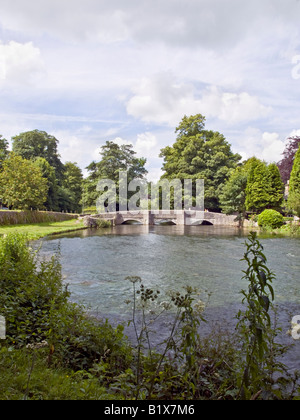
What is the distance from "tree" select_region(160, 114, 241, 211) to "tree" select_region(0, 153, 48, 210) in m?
22.7

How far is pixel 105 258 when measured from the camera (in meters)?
13.9

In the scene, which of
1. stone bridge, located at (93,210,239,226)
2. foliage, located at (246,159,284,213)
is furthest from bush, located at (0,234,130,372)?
stone bridge, located at (93,210,239,226)

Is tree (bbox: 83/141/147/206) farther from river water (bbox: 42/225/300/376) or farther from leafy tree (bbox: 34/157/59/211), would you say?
river water (bbox: 42/225/300/376)

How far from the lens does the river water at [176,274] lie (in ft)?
22.6

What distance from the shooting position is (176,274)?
35.0 feet

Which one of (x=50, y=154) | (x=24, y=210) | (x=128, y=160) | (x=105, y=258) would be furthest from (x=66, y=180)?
(x=105, y=258)

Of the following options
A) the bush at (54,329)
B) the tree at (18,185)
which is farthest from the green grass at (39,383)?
the tree at (18,185)

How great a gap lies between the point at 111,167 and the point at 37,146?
12991 millimetres

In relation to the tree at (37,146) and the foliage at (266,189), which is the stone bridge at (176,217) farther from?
the tree at (37,146)

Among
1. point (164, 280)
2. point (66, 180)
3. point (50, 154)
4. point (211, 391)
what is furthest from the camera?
point (66, 180)

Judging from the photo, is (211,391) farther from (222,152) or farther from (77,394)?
(222,152)

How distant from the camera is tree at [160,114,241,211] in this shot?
4494cm

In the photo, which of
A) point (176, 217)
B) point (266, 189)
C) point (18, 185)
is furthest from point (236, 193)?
point (18, 185)
